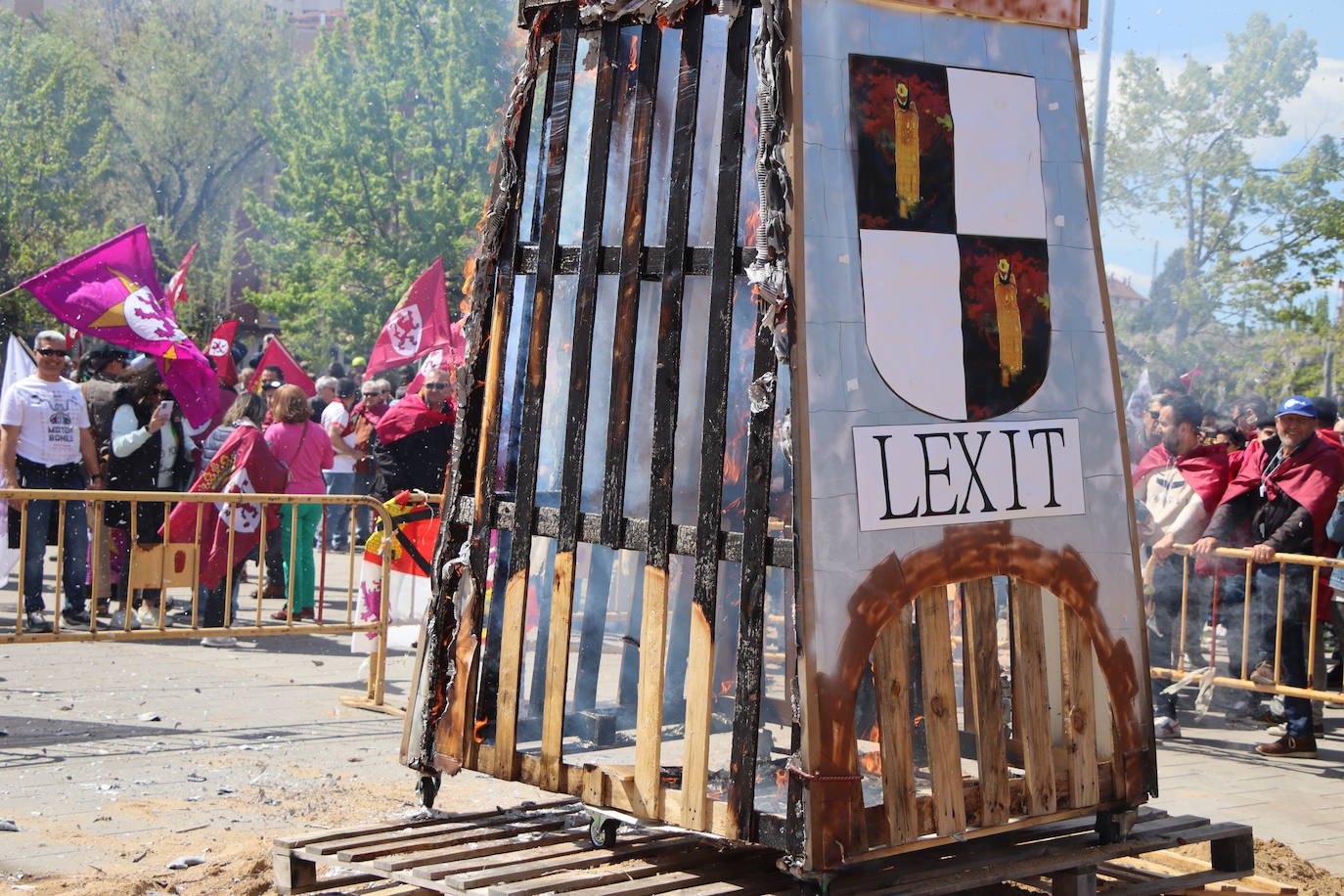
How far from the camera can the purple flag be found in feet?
37.1

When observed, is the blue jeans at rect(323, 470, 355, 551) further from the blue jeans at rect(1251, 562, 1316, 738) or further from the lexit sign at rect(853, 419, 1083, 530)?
the lexit sign at rect(853, 419, 1083, 530)

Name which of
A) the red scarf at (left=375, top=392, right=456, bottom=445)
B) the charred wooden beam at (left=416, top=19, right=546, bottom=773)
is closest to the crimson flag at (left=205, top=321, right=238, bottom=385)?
the red scarf at (left=375, top=392, right=456, bottom=445)

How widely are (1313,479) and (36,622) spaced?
8680mm

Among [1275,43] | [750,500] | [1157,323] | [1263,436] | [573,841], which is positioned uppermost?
[1275,43]

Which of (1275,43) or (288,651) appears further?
(1275,43)

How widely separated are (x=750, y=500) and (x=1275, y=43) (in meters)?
17.7

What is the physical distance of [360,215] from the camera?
3488 cm

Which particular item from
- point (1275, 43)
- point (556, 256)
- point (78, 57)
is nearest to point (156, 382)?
point (556, 256)

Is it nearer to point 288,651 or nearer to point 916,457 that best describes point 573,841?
point 916,457

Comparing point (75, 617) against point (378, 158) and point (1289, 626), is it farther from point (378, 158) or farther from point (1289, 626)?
point (378, 158)

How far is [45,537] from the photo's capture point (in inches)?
375

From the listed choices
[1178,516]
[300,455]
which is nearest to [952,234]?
[1178,516]

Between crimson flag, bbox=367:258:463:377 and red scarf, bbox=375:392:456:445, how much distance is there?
4443 mm

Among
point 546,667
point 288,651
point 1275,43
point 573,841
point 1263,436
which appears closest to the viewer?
point 546,667
